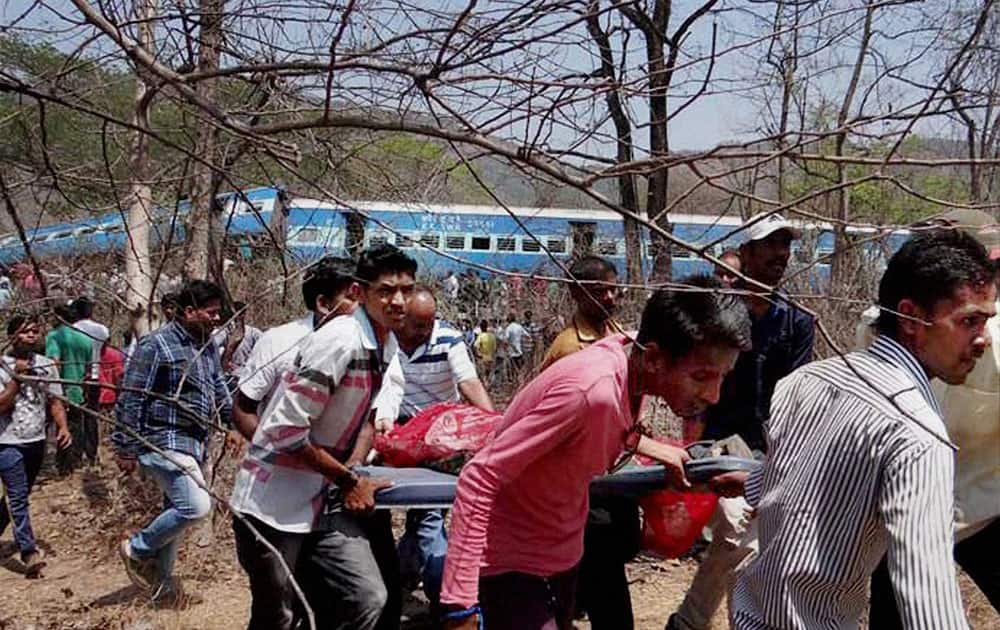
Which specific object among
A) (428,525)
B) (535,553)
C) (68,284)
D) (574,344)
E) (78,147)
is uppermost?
(78,147)

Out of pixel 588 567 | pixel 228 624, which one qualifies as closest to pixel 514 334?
pixel 228 624

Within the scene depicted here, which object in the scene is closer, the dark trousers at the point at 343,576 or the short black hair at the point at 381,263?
the dark trousers at the point at 343,576

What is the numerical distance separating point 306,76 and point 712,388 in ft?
4.07

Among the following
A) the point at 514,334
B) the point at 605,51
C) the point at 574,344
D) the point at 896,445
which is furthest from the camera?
the point at 514,334

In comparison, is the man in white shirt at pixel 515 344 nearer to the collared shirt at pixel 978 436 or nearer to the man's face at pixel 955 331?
the collared shirt at pixel 978 436

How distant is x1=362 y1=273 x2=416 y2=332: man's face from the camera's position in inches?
149

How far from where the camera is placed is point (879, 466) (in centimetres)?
217

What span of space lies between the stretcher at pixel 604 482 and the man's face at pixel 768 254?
3.11 ft

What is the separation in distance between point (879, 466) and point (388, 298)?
203cm

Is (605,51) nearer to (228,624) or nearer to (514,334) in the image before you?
(228,624)

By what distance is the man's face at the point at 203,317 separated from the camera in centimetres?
529

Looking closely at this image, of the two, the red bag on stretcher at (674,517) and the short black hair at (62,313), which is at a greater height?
the short black hair at (62,313)

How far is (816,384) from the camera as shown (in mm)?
2410

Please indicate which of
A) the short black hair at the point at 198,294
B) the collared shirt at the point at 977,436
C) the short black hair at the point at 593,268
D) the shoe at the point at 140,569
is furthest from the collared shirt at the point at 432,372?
the collared shirt at the point at 977,436
